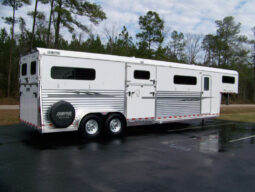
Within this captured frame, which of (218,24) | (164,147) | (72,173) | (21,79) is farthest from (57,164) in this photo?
(218,24)

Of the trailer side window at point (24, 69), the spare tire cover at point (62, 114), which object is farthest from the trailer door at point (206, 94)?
the trailer side window at point (24, 69)

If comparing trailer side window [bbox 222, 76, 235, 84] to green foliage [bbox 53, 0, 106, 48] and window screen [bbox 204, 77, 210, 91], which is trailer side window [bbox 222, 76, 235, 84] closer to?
window screen [bbox 204, 77, 210, 91]

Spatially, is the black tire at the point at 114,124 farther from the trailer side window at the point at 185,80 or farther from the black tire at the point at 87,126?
the trailer side window at the point at 185,80

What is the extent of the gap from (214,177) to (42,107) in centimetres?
560

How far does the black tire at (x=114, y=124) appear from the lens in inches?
375

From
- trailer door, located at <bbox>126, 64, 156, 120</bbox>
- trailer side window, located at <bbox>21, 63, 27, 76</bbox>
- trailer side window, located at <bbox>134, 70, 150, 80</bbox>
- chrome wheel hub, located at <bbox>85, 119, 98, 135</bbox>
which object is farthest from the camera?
trailer side window, located at <bbox>134, 70, 150, 80</bbox>

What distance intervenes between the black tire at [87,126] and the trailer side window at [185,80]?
4.42m

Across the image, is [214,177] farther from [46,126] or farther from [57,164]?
[46,126]

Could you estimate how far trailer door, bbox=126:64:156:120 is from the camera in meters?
10.1

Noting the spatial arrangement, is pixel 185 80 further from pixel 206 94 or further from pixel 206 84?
pixel 206 94

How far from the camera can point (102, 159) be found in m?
6.75

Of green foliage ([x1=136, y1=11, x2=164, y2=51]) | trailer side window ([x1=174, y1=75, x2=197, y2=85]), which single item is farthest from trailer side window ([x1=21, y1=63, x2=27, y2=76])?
green foliage ([x1=136, y1=11, x2=164, y2=51])

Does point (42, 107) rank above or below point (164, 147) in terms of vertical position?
above

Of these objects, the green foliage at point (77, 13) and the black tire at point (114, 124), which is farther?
the green foliage at point (77, 13)
